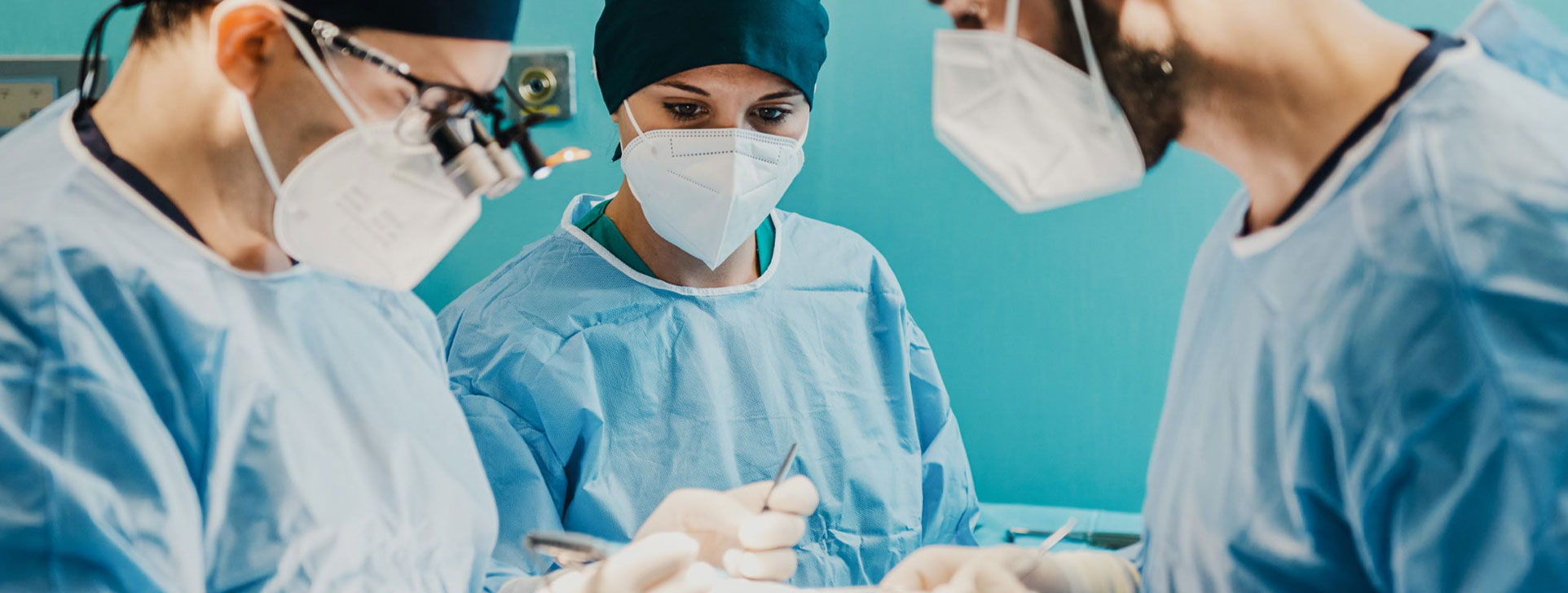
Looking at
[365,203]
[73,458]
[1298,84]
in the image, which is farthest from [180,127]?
[1298,84]

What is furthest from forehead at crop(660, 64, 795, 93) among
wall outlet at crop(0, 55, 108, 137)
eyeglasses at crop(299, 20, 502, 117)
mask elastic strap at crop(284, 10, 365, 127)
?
wall outlet at crop(0, 55, 108, 137)

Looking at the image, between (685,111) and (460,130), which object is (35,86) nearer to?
(685,111)

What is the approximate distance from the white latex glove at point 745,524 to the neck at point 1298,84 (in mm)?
663

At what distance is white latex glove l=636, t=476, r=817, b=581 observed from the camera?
4.40 feet

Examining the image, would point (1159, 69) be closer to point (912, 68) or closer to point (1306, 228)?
point (1306, 228)

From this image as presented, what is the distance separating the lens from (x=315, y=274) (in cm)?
120

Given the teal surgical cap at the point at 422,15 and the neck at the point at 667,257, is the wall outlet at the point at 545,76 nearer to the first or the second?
the neck at the point at 667,257

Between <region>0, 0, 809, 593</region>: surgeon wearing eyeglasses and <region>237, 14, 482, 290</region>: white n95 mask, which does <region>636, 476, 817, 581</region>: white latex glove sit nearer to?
<region>0, 0, 809, 593</region>: surgeon wearing eyeglasses

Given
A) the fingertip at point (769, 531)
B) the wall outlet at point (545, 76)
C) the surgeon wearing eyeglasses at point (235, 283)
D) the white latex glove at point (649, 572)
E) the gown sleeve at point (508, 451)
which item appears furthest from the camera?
the wall outlet at point (545, 76)

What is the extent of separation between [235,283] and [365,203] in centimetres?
15

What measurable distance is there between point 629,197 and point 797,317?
0.34m

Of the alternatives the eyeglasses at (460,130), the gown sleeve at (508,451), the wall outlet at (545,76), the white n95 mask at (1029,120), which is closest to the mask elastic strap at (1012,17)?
the white n95 mask at (1029,120)

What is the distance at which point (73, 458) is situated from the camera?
0.88m

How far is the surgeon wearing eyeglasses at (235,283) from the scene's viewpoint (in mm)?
881
